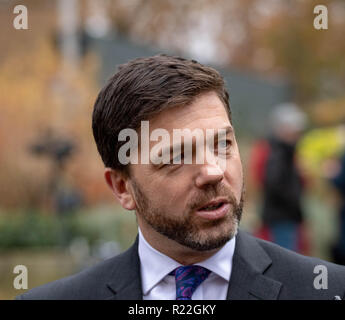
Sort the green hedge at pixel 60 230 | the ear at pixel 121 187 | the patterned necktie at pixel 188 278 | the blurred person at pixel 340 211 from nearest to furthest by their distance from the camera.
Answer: the patterned necktie at pixel 188 278 < the ear at pixel 121 187 < the blurred person at pixel 340 211 < the green hedge at pixel 60 230

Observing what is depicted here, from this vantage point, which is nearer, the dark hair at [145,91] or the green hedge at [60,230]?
the dark hair at [145,91]

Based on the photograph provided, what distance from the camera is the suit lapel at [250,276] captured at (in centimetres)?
222

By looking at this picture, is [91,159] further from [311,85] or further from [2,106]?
[311,85]

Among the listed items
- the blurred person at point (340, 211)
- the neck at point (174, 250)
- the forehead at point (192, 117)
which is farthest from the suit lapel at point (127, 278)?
the blurred person at point (340, 211)

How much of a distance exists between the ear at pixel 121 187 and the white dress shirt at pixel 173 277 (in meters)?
0.18

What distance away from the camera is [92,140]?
481 inches

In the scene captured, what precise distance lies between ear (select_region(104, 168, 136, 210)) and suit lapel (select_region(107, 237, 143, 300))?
0.53 ft

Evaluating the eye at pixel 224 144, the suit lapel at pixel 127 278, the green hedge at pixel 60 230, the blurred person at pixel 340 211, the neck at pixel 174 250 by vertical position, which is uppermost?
the eye at pixel 224 144

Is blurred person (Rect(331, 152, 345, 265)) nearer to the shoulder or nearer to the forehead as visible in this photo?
the shoulder

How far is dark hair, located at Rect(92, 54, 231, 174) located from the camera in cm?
Result: 226

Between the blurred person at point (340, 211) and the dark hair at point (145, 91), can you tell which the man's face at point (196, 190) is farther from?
the blurred person at point (340, 211)

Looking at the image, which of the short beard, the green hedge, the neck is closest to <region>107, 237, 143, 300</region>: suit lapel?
the neck

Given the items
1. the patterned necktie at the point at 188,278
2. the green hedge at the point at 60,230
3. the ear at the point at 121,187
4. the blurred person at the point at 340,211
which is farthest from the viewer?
the green hedge at the point at 60,230

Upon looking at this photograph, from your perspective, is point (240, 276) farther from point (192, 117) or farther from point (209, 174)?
point (192, 117)
